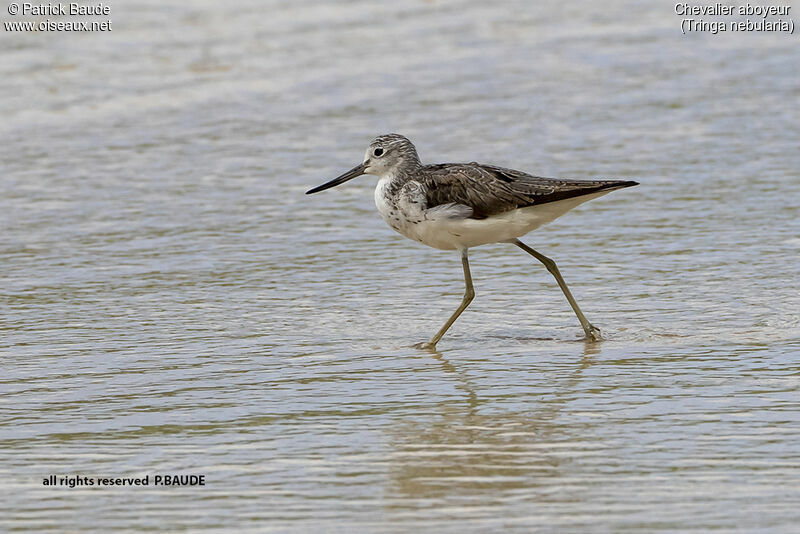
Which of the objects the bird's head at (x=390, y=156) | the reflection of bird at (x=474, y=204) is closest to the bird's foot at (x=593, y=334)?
the reflection of bird at (x=474, y=204)

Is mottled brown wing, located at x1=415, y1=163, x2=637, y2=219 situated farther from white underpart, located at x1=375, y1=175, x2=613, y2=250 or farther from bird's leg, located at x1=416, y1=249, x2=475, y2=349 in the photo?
bird's leg, located at x1=416, y1=249, x2=475, y2=349

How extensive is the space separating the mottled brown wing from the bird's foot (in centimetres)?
69

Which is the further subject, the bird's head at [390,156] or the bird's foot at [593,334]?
the bird's head at [390,156]

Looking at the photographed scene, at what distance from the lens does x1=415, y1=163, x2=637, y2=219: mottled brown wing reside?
6.98 metres

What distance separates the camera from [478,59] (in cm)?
1420

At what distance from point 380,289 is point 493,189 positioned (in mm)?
1069

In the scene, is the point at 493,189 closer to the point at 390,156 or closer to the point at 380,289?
the point at 390,156

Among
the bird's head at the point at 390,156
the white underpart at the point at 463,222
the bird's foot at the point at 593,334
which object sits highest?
the bird's head at the point at 390,156

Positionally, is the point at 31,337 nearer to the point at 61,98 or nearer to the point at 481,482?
the point at 481,482

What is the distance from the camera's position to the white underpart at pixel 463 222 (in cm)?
701

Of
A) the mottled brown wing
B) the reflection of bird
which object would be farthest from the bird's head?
the mottled brown wing

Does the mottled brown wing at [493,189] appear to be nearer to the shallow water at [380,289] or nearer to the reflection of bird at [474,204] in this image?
the reflection of bird at [474,204]

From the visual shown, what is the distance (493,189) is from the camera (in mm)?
7082

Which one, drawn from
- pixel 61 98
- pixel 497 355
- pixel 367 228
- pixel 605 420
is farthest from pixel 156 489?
pixel 61 98
